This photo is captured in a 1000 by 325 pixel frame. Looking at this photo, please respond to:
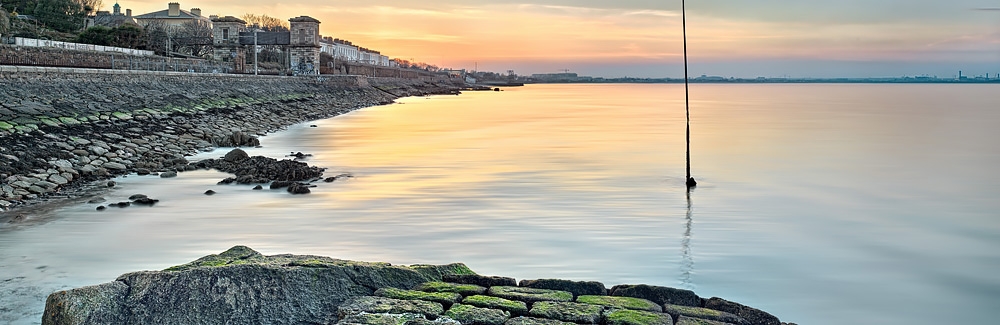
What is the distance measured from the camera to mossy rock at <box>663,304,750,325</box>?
5.75m

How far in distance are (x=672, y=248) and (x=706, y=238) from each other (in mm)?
973

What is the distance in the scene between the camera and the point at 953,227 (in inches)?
511

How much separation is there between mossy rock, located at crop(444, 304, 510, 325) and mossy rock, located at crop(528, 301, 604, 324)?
0.73 ft

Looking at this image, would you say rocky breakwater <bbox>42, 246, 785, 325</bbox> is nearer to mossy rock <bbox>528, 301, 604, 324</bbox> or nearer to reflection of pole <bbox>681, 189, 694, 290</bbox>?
mossy rock <bbox>528, 301, 604, 324</bbox>

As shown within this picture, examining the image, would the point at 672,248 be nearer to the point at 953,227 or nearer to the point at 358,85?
the point at 953,227

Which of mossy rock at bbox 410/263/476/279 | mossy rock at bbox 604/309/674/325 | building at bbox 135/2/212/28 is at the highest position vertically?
building at bbox 135/2/212/28

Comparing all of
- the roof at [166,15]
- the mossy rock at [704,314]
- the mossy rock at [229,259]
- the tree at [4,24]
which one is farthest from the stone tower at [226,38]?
the mossy rock at [704,314]

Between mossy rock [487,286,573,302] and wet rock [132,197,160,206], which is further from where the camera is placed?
wet rock [132,197,160,206]

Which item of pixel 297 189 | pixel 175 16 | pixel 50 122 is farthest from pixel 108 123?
pixel 175 16

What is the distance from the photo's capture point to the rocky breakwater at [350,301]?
5.49 metres

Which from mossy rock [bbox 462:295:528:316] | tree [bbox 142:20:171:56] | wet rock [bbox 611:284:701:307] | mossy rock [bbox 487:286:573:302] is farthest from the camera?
tree [bbox 142:20:171:56]

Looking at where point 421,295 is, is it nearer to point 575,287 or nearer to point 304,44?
point 575,287

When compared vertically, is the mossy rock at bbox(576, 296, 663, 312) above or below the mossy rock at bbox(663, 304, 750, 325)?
above

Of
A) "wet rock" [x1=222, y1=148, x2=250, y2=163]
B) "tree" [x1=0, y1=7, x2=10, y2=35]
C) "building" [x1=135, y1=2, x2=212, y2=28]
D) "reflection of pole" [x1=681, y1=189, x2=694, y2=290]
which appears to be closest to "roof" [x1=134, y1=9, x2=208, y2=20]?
"building" [x1=135, y1=2, x2=212, y2=28]
